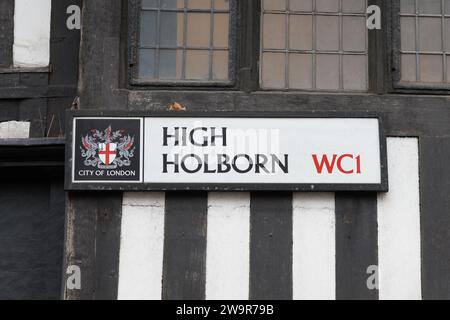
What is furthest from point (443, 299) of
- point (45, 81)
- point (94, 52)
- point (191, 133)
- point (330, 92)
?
point (45, 81)

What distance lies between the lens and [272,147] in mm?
6309

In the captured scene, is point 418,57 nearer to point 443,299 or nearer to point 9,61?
point 443,299

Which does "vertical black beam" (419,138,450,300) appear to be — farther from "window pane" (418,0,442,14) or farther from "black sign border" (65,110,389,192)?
"window pane" (418,0,442,14)


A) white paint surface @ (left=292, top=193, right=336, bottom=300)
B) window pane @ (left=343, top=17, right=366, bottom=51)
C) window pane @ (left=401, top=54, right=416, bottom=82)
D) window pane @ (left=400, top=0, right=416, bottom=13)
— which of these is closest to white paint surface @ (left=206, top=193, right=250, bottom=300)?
white paint surface @ (left=292, top=193, right=336, bottom=300)

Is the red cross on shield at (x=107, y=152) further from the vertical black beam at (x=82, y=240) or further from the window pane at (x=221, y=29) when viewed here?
the window pane at (x=221, y=29)

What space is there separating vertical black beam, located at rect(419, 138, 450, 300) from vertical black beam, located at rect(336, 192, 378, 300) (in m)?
0.36

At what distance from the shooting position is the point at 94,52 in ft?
21.2

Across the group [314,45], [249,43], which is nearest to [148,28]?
[249,43]

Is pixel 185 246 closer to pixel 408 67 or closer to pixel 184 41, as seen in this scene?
pixel 184 41

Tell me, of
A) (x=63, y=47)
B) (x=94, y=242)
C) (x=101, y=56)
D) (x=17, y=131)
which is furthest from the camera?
(x=63, y=47)

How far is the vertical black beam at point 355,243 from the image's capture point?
20.3ft

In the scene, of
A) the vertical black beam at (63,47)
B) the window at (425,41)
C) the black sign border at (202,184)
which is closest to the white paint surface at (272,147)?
the black sign border at (202,184)

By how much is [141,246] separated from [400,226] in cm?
184
